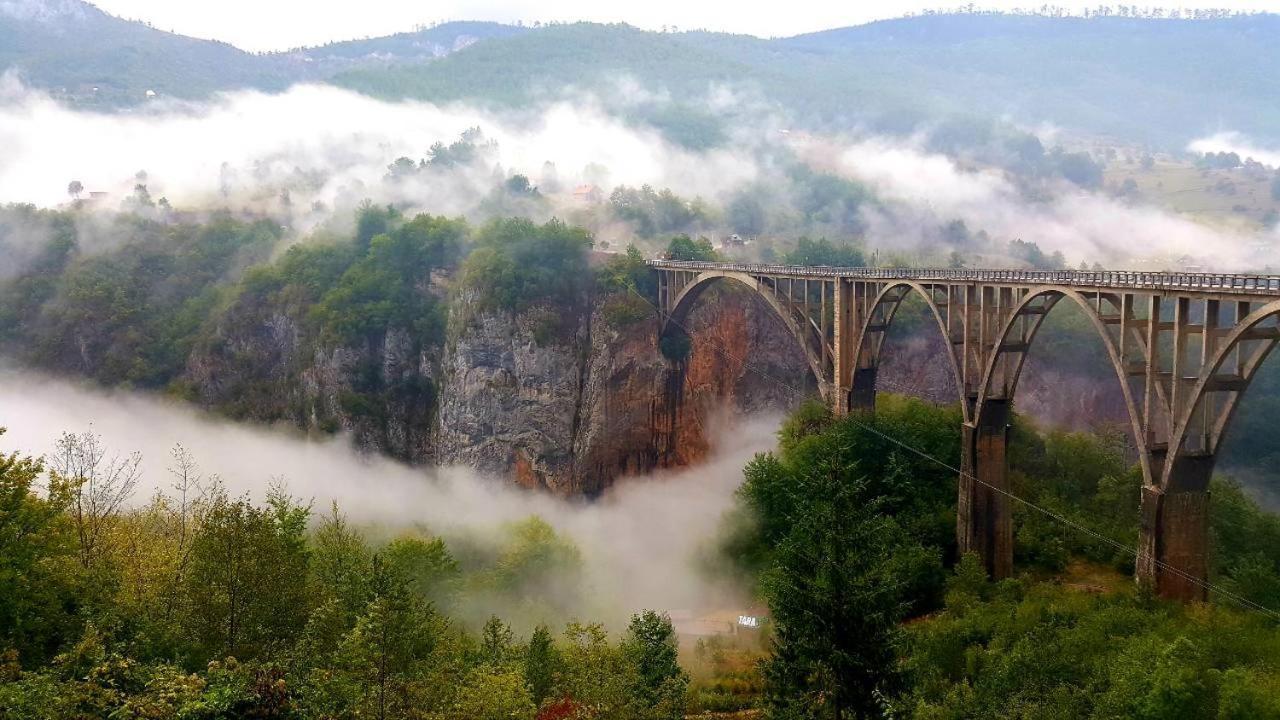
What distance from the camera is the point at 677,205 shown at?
430ft

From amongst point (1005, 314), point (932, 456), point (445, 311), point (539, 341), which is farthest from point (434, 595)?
point (445, 311)

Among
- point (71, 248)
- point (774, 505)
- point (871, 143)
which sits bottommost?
point (774, 505)

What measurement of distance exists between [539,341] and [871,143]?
450 feet

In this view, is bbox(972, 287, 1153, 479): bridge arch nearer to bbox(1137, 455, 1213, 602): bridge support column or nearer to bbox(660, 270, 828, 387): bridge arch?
bbox(1137, 455, 1213, 602): bridge support column

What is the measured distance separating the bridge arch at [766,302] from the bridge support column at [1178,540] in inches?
932

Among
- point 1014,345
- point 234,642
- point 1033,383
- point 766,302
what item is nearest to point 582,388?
point 766,302

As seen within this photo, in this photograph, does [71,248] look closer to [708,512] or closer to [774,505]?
[708,512]

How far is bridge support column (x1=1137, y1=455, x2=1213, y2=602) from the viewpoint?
1125 inches

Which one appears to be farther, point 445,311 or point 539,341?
point 445,311

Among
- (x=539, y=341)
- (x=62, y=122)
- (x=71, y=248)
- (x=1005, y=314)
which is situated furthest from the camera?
(x=62, y=122)

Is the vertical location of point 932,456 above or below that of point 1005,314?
below

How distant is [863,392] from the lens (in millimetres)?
49812

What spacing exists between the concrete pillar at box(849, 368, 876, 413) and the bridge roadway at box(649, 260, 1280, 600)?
67 millimetres

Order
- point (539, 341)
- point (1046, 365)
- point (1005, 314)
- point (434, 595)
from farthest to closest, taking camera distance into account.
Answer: point (1046, 365) < point (539, 341) < point (434, 595) < point (1005, 314)
